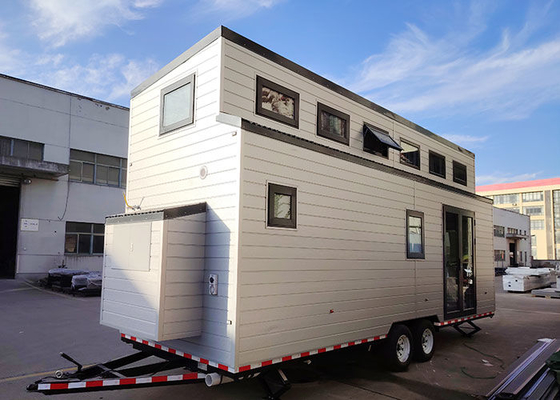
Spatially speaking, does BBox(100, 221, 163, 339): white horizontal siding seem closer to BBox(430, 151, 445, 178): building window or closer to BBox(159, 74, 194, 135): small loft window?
BBox(159, 74, 194, 135): small loft window

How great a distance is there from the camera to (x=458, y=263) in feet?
30.1

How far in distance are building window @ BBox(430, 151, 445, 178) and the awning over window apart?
1729mm

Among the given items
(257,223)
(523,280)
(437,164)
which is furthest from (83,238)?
(523,280)

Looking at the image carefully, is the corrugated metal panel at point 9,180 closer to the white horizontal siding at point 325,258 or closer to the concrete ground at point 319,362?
the concrete ground at point 319,362

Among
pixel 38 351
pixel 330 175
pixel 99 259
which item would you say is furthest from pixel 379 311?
pixel 99 259

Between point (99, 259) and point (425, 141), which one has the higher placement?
point (425, 141)

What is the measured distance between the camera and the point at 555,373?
232 inches

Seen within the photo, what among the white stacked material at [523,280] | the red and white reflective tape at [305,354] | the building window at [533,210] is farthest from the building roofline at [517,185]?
the red and white reflective tape at [305,354]

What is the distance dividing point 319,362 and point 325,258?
1626 millimetres

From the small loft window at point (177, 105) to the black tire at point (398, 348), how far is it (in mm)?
4580

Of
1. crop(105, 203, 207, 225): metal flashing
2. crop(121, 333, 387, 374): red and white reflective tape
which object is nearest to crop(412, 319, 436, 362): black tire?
crop(121, 333, 387, 374): red and white reflective tape

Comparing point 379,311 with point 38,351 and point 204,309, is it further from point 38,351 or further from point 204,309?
point 38,351

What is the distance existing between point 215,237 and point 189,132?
58.4 inches

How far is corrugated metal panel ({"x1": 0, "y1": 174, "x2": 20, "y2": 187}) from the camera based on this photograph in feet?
61.8
